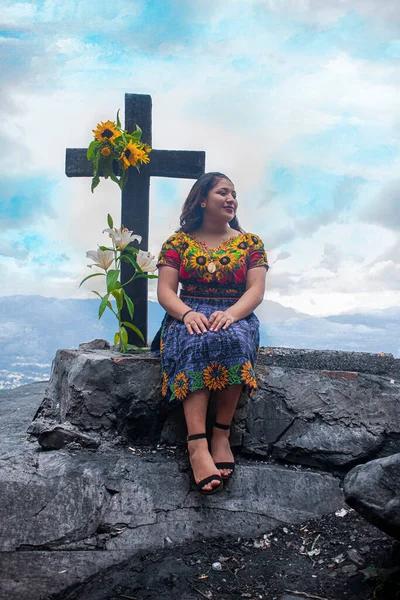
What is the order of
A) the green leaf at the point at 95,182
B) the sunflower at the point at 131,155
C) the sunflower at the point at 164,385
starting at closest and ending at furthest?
the sunflower at the point at 164,385 → the sunflower at the point at 131,155 → the green leaf at the point at 95,182

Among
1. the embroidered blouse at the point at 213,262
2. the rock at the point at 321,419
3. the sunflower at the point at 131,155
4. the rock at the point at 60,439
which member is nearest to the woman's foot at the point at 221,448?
the rock at the point at 321,419

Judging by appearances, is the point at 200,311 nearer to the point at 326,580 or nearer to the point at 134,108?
the point at 326,580

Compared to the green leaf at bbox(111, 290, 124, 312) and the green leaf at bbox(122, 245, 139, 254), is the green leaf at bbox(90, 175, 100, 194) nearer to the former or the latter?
the green leaf at bbox(122, 245, 139, 254)

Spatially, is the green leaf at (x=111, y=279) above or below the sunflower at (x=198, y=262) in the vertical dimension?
below

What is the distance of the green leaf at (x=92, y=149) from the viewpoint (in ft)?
13.5

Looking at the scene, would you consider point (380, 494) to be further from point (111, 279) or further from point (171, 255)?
point (111, 279)

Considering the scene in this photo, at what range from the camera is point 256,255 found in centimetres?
342

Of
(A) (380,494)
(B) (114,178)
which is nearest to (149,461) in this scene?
(A) (380,494)

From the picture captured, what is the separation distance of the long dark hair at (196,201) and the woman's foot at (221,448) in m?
1.38

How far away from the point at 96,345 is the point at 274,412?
5.81ft

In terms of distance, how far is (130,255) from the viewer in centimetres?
412

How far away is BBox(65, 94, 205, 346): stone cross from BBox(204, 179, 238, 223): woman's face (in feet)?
3.63

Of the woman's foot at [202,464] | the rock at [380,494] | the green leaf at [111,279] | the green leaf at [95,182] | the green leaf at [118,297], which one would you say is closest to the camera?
the rock at [380,494]

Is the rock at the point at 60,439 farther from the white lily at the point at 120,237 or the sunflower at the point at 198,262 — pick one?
the white lily at the point at 120,237
